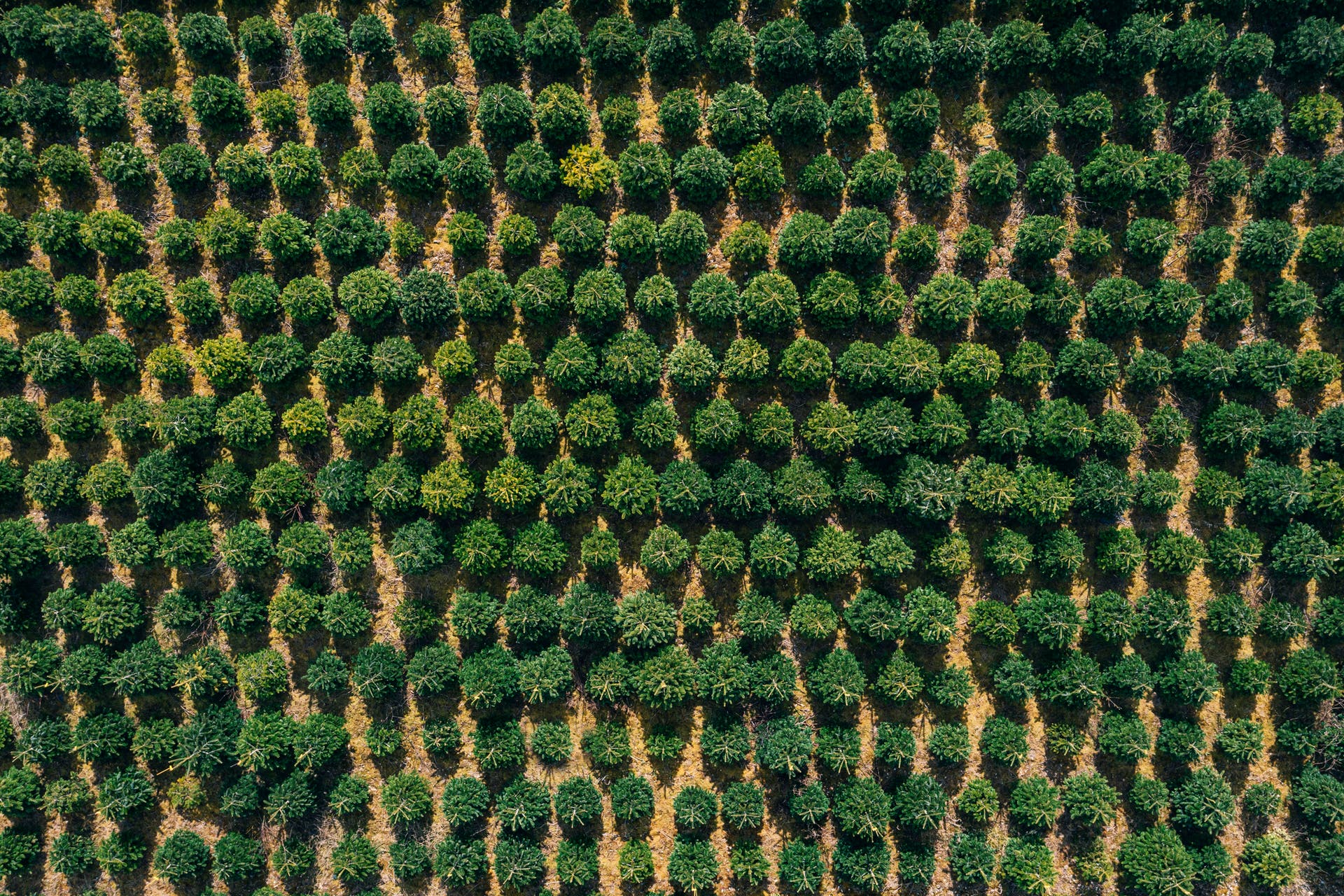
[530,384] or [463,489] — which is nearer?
[463,489]

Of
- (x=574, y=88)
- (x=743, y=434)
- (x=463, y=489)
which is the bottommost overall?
(x=463, y=489)

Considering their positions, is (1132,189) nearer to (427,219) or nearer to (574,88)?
(574,88)

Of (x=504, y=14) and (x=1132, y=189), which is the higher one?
(x=504, y=14)

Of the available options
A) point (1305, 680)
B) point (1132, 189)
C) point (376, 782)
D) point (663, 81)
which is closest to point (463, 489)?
point (376, 782)

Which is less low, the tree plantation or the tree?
the tree plantation

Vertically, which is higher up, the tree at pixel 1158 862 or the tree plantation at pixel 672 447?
the tree plantation at pixel 672 447

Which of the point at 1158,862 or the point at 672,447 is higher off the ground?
the point at 672,447

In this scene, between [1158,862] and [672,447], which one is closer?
[1158,862]
